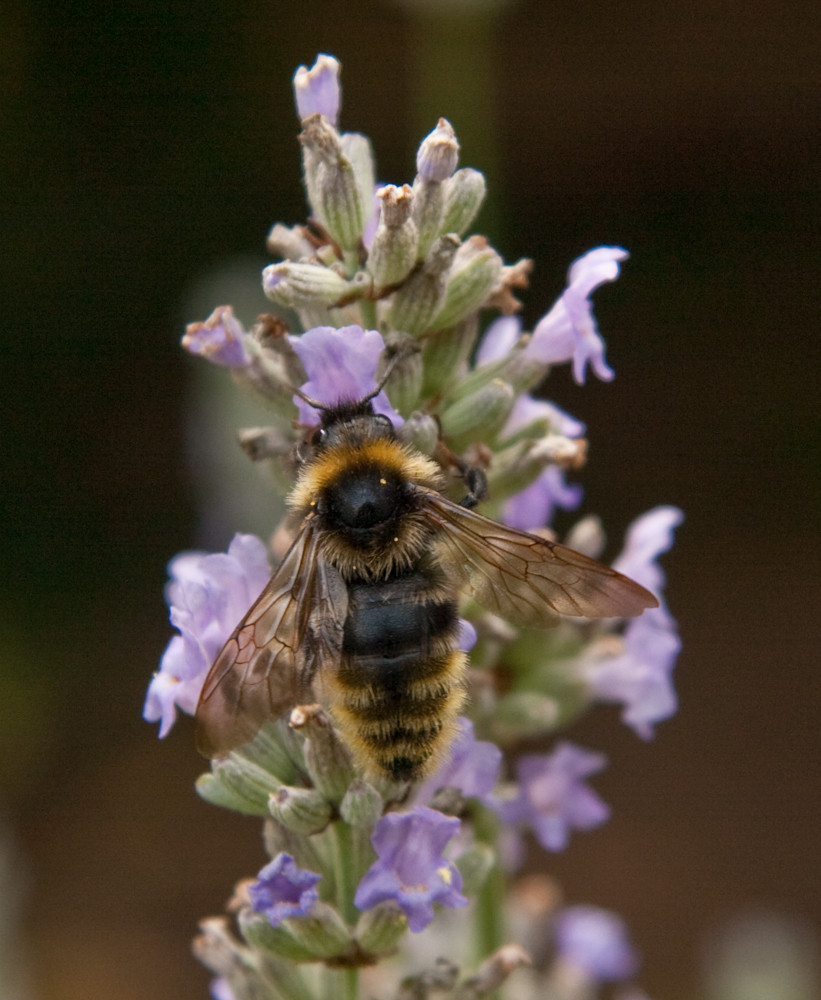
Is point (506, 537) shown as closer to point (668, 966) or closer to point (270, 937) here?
point (270, 937)

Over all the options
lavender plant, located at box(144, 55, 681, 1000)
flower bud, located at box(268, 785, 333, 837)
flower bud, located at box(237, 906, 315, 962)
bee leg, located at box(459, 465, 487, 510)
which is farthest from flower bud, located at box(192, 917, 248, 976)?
bee leg, located at box(459, 465, 487, 510)

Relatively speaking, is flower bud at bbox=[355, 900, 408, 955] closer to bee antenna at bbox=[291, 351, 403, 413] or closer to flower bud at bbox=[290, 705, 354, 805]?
flower bud at bbox=[290, 705, 354, 805]

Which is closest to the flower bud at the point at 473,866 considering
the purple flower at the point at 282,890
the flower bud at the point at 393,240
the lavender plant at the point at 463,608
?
the lavender plant at the point at 463,608

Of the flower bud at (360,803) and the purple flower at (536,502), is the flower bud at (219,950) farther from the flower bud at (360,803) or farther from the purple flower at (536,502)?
the purple flower at (536,502)

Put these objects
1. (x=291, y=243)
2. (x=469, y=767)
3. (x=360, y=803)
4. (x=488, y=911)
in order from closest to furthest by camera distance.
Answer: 1. (x=360, y=803)
2. (x=469, y=767)
3. (x=291, y=243)
4. (x=488, y=911)

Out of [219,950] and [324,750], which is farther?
[219,950]

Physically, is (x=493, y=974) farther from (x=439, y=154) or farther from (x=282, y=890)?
(x=439, y=154)

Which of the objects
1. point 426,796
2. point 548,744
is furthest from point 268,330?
point 548,744

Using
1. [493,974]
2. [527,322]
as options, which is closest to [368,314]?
[493,974]

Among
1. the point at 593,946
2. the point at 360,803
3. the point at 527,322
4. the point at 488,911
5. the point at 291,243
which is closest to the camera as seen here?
the point at 360,803
